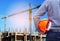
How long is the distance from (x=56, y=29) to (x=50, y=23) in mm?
41

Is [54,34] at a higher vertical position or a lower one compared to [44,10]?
lower

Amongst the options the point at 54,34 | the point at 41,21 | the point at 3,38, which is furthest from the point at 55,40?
the point at 3,38

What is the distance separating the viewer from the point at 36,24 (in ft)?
2.64

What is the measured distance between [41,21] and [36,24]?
28 millimetres

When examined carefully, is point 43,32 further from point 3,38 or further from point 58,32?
point 3,38

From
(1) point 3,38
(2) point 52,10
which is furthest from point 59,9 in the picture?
(1) point 3,38

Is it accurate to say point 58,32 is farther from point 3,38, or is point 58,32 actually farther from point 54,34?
point 3,38

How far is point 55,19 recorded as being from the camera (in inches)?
30.0

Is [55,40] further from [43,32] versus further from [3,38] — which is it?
[3,38]

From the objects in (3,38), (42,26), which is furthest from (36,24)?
(3,38)

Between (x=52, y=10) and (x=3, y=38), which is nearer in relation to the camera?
(x=52, y=10)

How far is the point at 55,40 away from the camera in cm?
72

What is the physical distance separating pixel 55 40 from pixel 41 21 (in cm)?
13

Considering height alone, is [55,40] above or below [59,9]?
below
